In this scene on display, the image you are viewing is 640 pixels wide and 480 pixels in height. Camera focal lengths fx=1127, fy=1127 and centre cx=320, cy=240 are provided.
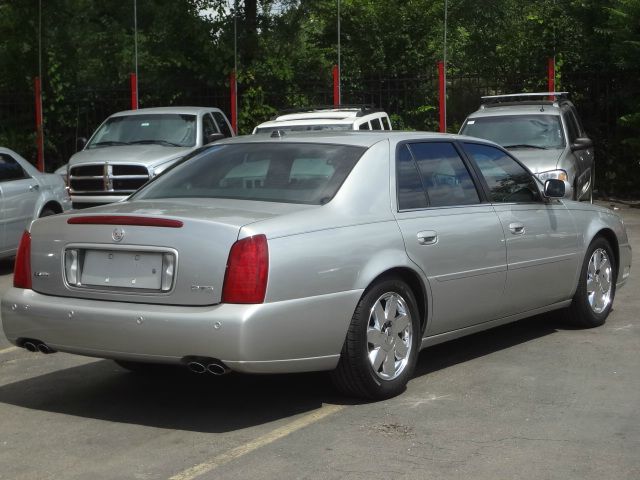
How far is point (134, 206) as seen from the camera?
20.8 feet

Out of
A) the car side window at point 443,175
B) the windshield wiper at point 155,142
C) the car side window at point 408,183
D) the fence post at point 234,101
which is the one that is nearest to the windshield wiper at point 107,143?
the windshield wiper at point 155,142

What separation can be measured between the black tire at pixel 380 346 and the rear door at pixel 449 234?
24 cm

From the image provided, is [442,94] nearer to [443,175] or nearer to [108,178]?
[108,178]

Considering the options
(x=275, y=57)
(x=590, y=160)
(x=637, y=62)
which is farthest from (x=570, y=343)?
(x=275, y=57)

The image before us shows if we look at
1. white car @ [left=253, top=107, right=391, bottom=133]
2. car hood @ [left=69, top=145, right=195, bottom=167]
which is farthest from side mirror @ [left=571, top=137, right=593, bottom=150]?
car hood @ [left=69, top=145, right=195, bottom=167]

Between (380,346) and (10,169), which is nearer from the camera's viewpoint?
(380,346)

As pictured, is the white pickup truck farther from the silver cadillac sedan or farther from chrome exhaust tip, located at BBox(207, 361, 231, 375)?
chrome exhaust tip, located at BBox(207, 361, 231, 375)

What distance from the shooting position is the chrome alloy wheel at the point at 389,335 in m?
6.25

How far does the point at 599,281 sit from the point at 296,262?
3591mm

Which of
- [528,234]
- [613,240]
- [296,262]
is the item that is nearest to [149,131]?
[613,240]

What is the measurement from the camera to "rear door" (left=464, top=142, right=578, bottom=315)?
7453mm

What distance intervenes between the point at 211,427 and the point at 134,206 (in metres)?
1.35

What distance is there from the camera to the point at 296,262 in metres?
5.77

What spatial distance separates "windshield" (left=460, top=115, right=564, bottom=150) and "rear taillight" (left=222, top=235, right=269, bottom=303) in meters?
10.0
